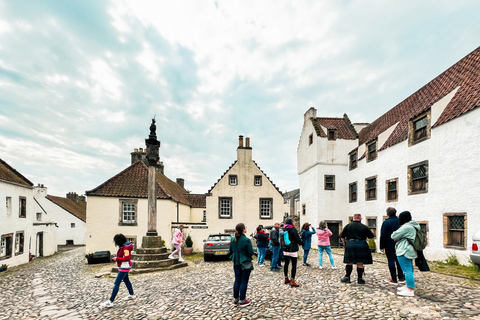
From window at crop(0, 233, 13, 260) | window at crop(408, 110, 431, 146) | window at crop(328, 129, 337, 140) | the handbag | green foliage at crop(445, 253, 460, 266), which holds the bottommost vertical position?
window at crop(0, 233, 13, 260)

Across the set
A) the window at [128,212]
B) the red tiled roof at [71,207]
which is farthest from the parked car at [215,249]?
the red tiled roof at [71,207]

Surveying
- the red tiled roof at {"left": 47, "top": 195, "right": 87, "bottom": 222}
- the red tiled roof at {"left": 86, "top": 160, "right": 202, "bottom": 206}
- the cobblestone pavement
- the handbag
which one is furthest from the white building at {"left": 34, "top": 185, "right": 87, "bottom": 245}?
the handbag

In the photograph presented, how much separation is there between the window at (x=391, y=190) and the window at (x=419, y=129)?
2641mm

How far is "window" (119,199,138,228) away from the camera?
22.3m

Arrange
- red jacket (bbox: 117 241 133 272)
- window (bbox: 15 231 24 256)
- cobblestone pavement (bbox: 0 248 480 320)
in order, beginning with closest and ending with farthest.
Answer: cobblestone pavement (bbox: 0 248 480 320) → red jacket (bbox: 117 241 133 272) → window (bbox: 15 231 24 256)

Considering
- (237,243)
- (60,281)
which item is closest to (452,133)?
(237,243)

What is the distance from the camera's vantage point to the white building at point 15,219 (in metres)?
19.0

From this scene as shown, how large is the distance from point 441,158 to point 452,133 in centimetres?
126

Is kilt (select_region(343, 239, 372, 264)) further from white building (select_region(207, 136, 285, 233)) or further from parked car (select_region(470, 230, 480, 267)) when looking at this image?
white building (select_region(207, 136, 285, 233))

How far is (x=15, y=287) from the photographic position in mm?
12109

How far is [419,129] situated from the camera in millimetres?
15055

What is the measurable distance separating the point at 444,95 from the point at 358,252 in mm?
11407

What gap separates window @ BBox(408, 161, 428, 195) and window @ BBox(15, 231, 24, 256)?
26733 mm

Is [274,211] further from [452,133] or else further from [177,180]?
[177,180]
